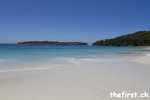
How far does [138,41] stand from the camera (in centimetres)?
8144

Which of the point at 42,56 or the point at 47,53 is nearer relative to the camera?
the point at 42,56

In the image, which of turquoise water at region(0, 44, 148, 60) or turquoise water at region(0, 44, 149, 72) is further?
turquoise water at region(0, 44, 148, 60)

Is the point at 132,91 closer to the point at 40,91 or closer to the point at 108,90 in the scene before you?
the point at 108,90

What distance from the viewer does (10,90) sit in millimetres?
3066

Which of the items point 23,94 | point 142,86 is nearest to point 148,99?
point 142,86

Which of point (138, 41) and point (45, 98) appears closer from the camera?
point (45, 98)

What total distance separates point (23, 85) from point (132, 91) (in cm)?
298

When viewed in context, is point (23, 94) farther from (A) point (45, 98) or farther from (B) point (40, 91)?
(A) point (45, 98)

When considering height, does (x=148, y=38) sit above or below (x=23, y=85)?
above

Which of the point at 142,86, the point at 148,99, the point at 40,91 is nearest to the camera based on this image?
the point at 148,99

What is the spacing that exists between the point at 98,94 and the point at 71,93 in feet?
2.12

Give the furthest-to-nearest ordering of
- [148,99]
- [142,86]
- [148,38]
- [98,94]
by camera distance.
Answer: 1. [148,38]
2. [142,86]
3. [98,94]
4. [148,99]

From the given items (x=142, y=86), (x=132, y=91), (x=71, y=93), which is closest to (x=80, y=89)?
(x=71, y=93)

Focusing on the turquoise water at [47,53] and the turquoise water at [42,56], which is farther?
the turquoise water at [47,53]
